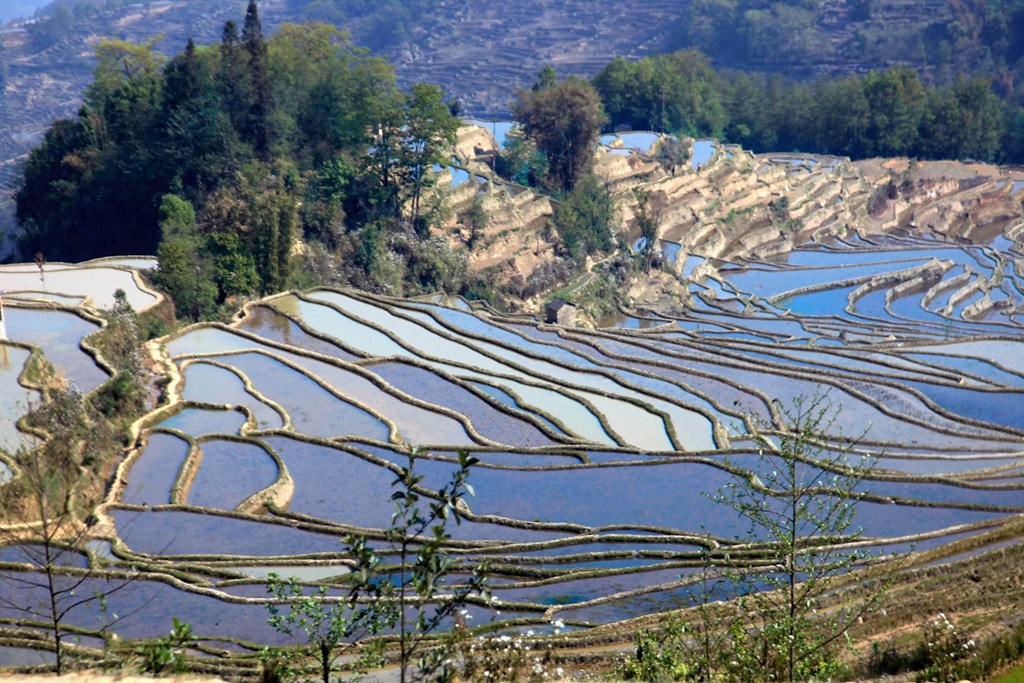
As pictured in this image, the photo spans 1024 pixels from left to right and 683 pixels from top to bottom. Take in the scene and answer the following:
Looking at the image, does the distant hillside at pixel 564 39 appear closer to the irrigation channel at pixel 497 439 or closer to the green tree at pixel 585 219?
the green tree at pixel 585 219

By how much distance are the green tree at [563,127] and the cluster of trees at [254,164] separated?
24.8 ft

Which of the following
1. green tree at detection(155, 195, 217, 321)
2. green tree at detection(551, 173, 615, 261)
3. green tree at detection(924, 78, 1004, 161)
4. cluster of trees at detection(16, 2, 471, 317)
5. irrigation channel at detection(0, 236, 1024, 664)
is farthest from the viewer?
green tree at detection(924, 78, 1004, 161)

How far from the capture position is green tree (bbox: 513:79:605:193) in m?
41.4

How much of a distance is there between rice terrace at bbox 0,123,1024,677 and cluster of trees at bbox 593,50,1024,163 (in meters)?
26.0

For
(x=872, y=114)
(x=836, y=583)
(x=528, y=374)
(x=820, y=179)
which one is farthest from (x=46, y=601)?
(x=872, y=114)

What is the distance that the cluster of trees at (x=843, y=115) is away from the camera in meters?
57.9

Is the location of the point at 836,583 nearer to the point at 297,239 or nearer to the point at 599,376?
the point at 599,376

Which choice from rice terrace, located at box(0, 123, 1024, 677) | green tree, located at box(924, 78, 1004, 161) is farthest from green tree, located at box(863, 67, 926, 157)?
rice terrace, located at box(0, 123, 1024, 677)

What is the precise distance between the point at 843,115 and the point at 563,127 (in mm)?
28630

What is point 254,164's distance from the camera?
30984mm

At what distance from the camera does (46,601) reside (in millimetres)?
12500

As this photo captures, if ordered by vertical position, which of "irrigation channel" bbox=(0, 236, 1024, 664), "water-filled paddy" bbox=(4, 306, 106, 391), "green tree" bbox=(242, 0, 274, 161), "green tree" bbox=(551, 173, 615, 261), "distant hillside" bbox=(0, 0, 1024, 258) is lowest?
"distant hillside" bbox=(0, 0, 1024, 258)

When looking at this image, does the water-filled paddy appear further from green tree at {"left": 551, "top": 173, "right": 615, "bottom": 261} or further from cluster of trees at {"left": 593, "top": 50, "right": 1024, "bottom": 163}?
cluster of trees at {"left": 593, "top": 50, "right": 1024, "bottom": 163}

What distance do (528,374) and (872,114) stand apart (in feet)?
156
